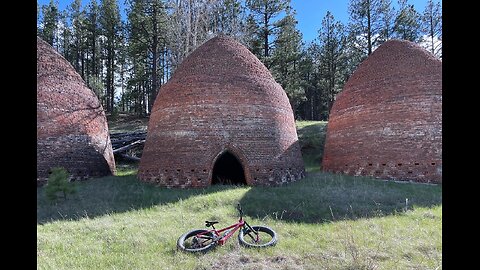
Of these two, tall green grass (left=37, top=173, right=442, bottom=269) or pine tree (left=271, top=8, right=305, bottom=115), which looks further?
pine tree (left=271, top=8, right=305, bottom=115)

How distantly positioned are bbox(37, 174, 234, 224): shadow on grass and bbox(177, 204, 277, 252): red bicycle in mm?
3146

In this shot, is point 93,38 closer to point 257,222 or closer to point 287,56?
point 287,56

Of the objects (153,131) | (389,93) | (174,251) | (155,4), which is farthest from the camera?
(155,4)

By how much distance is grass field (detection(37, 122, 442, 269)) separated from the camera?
5637mm

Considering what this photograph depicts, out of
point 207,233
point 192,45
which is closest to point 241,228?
point 207,233

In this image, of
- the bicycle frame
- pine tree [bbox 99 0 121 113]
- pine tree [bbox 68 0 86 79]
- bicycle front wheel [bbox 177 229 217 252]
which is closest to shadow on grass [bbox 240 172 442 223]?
the bicycle frame

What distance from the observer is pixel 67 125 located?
13.2 meters

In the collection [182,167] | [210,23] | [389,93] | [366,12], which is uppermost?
[366,12]

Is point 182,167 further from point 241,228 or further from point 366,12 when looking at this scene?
point 366,12

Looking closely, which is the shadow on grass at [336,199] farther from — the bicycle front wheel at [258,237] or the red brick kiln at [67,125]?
the red brick kiln at [67,125]

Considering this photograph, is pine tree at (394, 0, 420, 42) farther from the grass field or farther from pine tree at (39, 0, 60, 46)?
pine tree at (39, 0, 60, 46)

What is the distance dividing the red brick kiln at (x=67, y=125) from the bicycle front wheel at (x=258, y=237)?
8.78 m

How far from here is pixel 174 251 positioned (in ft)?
20.1
